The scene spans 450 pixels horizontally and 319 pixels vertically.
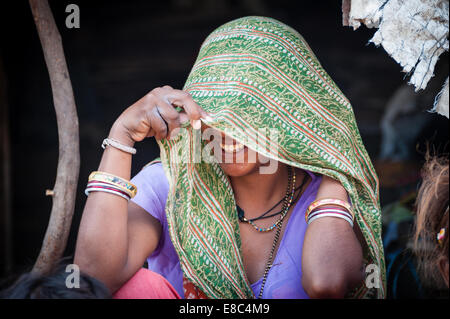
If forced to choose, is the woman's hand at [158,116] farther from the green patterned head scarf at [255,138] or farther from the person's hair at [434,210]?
the person's hair at [434,210]

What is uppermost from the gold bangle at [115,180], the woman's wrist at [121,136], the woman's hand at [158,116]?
the woman's hand at [158,116]

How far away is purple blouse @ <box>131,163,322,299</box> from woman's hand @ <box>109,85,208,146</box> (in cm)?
29

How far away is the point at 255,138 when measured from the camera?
160 centimetres

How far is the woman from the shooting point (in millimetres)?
1534

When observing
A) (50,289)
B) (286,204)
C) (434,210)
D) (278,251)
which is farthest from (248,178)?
(50,289)

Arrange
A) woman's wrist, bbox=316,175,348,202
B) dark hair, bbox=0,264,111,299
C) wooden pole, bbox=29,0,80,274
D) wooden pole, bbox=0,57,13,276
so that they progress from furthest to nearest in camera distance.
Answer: wooden pole, bbox=0,57,13,276 < woman's wrist, bbox=316,175,348,202 < wooden pole, bbox=29,0,80,274 < dark hair, bbox=0,264,111,299

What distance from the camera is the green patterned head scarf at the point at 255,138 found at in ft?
5.32

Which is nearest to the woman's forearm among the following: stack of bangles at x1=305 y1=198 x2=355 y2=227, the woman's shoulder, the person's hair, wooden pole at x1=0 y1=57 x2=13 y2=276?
the woman's shoulder

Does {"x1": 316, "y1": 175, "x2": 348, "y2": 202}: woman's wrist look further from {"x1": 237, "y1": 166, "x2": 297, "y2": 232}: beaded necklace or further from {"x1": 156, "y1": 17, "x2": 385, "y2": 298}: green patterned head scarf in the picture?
{"x1": 237, "y1": 166, "x2": 297, "y2": 232}: beaded necklace

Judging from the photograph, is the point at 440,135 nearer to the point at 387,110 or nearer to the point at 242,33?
the point at 387,110

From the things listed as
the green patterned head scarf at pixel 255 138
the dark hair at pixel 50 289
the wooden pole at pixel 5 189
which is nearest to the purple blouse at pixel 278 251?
the green patterned head scarf at pixel 255 138

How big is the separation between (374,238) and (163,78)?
288 centimetres
